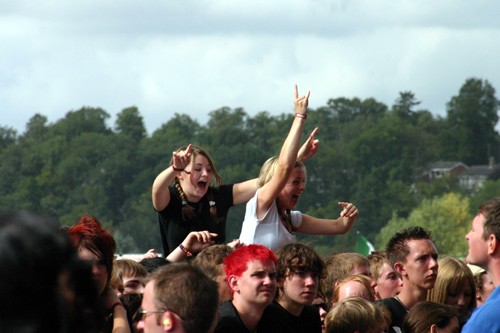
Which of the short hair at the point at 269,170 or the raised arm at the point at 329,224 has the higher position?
the short hair at the point at 269,170

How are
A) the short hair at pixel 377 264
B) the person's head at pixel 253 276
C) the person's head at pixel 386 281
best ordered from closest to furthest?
the person's head at pixel 253 276 → the person's head at pixel 386 281 → the short hair at pixel 377 264

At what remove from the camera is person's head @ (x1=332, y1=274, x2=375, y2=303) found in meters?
7.14

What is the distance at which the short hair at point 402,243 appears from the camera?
761cm

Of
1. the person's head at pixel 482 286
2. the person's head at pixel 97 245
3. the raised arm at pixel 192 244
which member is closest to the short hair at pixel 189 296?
the person's head at pixel 97 245

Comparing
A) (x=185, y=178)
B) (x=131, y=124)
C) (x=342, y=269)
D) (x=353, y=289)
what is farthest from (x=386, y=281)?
(x=131, y=124)

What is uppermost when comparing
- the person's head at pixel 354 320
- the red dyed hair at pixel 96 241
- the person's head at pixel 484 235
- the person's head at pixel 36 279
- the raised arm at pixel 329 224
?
the person's head at pixel 36 279

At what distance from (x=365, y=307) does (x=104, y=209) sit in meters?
138

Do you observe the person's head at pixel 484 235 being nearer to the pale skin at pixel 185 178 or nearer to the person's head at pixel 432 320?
the person's head at pixel 432 320

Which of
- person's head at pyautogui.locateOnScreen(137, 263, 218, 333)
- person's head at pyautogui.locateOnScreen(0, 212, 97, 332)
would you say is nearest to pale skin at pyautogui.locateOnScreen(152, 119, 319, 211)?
person's head at pyautogui.locateOnScreen(137, 263, 218, 333)

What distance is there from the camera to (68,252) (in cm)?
220

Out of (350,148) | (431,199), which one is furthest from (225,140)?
(431,199)

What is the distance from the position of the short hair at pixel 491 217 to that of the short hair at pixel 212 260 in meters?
1.62

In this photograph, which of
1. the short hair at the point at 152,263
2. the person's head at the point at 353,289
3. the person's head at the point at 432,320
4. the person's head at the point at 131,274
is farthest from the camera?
the person's head at the point at 353,289

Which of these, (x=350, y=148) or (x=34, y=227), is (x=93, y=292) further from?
(x=350, y=148)
